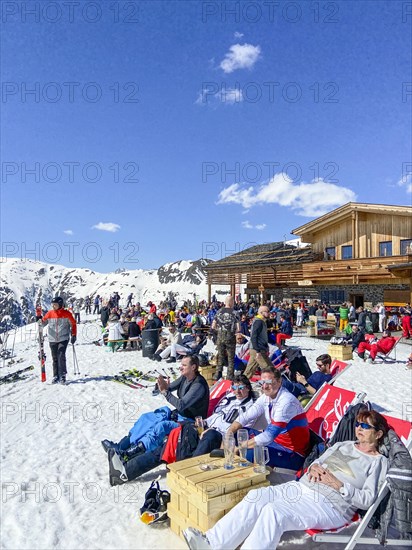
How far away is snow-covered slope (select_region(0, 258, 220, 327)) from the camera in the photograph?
6688 cm

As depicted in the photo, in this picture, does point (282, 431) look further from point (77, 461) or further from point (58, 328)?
point (58, 328)

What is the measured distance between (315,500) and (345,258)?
25.4 meters

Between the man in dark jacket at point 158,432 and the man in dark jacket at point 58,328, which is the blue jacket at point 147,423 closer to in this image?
the man in dark jacket at point 158,432

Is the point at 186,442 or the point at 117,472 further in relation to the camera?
the point at 117,472

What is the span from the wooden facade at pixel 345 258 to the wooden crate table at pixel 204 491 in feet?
65.4

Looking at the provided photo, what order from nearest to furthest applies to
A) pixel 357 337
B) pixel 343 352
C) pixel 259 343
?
1. pixel 259 343
2. pixel 343 352
3. pixel 357 337

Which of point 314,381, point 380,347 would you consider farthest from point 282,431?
point 380,347

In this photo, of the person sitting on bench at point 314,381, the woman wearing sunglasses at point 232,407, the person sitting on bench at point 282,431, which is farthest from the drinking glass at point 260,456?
the person sitting on bench at point 314,381

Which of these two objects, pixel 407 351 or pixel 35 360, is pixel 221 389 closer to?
pixel 35 360

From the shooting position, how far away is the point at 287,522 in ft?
9.56

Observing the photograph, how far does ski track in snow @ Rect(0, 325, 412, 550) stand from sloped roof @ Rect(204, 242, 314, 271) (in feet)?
59.5

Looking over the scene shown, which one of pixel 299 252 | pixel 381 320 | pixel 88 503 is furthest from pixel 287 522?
pixel 299 252

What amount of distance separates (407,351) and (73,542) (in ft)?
46.6

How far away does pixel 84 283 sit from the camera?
114 metres
